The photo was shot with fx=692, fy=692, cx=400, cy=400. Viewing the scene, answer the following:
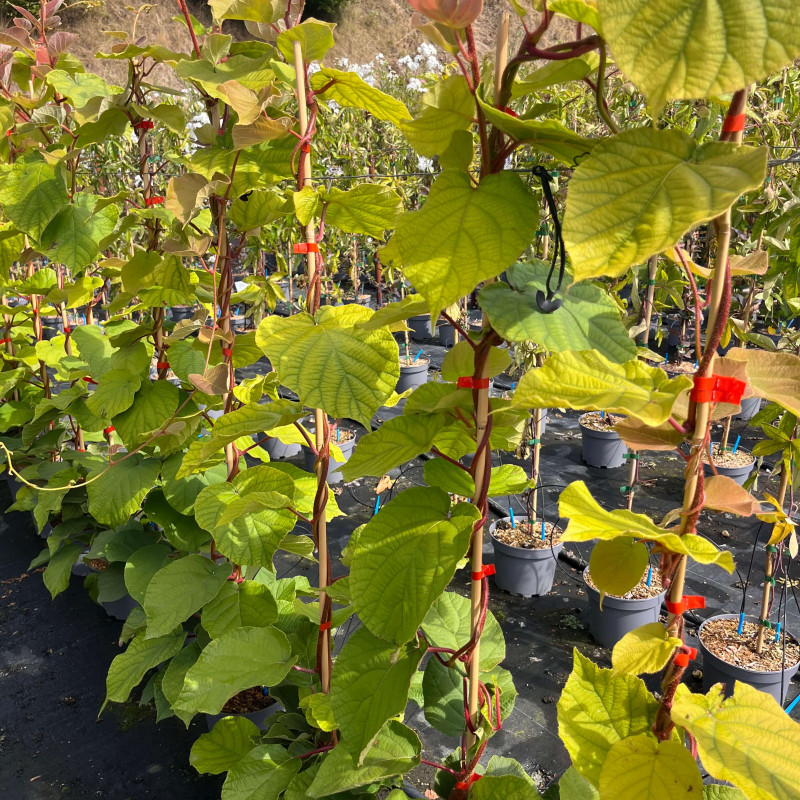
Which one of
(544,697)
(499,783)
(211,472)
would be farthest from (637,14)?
(544,697)

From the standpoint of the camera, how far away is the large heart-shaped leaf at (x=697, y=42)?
0.46m

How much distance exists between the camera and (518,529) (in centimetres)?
305

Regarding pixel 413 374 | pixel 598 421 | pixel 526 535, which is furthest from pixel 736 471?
pixel 413 374

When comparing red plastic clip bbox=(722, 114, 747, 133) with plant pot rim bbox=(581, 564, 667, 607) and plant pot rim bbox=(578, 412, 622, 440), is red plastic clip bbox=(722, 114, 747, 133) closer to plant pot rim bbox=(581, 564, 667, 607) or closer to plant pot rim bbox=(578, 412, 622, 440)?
plant pot rim bbox=(581, 564, 667, 607)

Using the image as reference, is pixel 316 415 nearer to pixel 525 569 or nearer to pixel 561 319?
pixel 561 319

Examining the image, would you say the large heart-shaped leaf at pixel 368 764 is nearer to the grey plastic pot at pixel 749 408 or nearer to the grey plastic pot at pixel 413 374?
the grey plastic pot at pixel 413 374

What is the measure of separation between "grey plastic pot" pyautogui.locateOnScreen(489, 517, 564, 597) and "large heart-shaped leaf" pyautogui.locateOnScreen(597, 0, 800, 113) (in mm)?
2460

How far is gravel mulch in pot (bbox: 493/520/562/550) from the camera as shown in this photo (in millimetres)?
2916

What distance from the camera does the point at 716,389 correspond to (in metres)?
0.71

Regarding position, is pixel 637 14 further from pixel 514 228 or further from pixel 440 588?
pixel 440 588

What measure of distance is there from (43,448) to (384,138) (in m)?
4.22

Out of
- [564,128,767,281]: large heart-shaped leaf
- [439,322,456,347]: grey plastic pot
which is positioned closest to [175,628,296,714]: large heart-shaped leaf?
[564,128,767,281]: large heart-shaped leaf

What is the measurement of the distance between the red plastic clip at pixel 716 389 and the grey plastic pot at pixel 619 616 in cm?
191

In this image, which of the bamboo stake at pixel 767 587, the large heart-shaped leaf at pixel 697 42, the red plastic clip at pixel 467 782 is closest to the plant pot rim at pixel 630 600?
the bamboo stake at pixel 767 587
